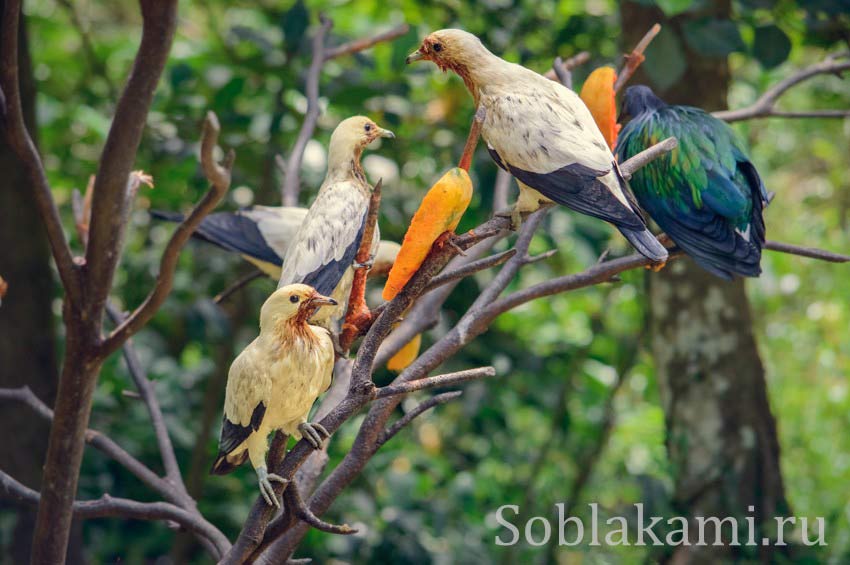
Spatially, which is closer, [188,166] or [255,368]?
[255,368]

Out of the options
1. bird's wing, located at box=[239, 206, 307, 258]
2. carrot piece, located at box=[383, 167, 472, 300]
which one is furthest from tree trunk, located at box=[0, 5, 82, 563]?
carrot piece, located at box=[383, 167, 472, 300]

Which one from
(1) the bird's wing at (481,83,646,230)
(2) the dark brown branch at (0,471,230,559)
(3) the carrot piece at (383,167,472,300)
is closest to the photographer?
(3) the carrot piece at (383,167,472,300)

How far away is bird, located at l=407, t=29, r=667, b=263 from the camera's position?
1757 millimetres

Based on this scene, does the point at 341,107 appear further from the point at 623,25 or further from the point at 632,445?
the point at 632,445

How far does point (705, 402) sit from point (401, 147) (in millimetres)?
1712

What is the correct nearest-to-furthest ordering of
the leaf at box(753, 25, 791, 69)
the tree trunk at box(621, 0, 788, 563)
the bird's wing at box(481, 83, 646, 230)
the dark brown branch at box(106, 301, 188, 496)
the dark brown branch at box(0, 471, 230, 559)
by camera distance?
the bird's wing at box(481, 83, 646, 230) < the dark brown branch at box(0, 471, 230, 559) < the dark brown branch at box(106, 301, 188, 496) < the leaf at box(753, 25, 791, 69) < the tree trunk at box(621, 0, 788, 563)

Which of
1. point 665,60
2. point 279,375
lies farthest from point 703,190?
point 279,375

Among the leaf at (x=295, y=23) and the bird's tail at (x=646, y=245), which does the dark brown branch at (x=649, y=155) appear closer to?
the bird's tail at (x=646, y=245)

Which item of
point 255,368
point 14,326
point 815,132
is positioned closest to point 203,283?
point 14,326

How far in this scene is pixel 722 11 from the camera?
3.65 meters

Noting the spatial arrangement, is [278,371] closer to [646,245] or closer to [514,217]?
[514,217]

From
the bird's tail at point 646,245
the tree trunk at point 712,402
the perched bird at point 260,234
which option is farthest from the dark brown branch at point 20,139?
the tree trunk at point 712,402

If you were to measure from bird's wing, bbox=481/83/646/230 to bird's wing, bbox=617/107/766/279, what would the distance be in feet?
1.39

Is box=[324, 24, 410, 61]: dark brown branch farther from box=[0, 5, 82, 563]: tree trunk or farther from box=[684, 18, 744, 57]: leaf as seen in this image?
box=[0, 5, 82, 563]: tree trunk
